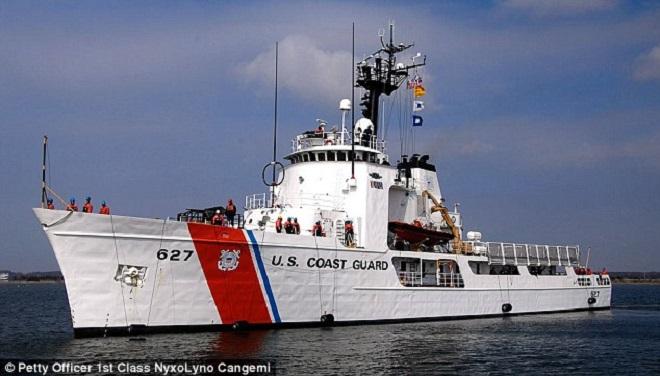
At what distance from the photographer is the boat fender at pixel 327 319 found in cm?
2144

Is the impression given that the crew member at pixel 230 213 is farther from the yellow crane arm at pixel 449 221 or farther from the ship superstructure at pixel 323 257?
the yellow crane arm at pixel 449 221

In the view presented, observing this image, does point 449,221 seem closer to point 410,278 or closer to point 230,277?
point 410,278

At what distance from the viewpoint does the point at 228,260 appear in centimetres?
1950

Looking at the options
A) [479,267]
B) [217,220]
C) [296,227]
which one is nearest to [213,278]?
[217,220]

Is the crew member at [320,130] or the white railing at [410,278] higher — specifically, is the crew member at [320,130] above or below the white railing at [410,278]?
above

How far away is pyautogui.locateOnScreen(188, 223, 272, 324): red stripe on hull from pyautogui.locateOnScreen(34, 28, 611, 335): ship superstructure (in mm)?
32

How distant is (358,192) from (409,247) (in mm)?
3737

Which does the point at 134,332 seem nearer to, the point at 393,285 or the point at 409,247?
the point at 393,285

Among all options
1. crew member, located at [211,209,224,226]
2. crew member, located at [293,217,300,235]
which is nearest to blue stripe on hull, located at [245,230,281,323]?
crew member, located at [211,209,224,226]

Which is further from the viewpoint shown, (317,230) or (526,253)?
(526,253)

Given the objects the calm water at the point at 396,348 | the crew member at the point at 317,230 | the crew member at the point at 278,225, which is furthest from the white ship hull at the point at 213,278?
the crew member at the point at 278,225

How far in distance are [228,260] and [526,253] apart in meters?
16.2

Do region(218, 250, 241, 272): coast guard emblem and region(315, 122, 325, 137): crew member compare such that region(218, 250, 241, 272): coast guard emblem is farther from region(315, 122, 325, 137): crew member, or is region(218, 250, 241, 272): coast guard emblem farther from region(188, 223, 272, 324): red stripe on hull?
region(315, 122, 325, 137): crew member

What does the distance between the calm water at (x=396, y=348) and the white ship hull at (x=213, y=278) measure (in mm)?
594
